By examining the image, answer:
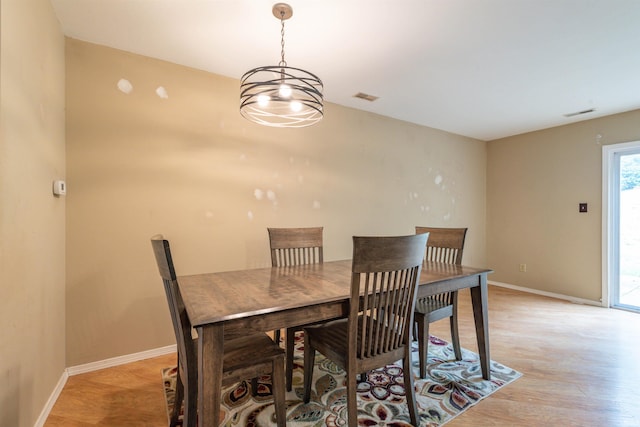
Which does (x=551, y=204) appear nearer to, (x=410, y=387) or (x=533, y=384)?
(x=533, y=384)

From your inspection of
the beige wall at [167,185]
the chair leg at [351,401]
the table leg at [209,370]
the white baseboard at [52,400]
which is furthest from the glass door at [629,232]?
the white baseboard at [52,400]

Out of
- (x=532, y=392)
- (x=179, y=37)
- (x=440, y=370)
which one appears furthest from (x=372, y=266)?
(x=179, y=37)

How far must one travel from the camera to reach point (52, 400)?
5.64ft

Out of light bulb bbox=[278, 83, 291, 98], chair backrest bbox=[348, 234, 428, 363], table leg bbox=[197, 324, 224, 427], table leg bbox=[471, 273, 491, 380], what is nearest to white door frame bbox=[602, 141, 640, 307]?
table leg bbox=[471, 273, 491, 380]

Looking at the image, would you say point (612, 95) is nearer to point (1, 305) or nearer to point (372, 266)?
point (372, 266)

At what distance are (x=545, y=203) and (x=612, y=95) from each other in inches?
62.3

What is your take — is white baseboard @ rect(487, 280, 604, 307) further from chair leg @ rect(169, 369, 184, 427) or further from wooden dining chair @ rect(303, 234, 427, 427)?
chair leg @ rect(169, 369, 184, 427)

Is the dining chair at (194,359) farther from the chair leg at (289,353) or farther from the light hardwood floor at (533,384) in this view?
the light hardwood floor at (533,384)

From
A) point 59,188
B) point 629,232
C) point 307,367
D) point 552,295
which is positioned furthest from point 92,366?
point 629,232

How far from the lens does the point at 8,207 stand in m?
1.24

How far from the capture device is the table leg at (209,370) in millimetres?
1096

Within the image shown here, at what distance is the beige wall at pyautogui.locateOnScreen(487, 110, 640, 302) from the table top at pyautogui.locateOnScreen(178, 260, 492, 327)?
2946mm

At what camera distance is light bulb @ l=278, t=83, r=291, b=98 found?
159cm

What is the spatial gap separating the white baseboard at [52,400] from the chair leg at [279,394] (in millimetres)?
1259
